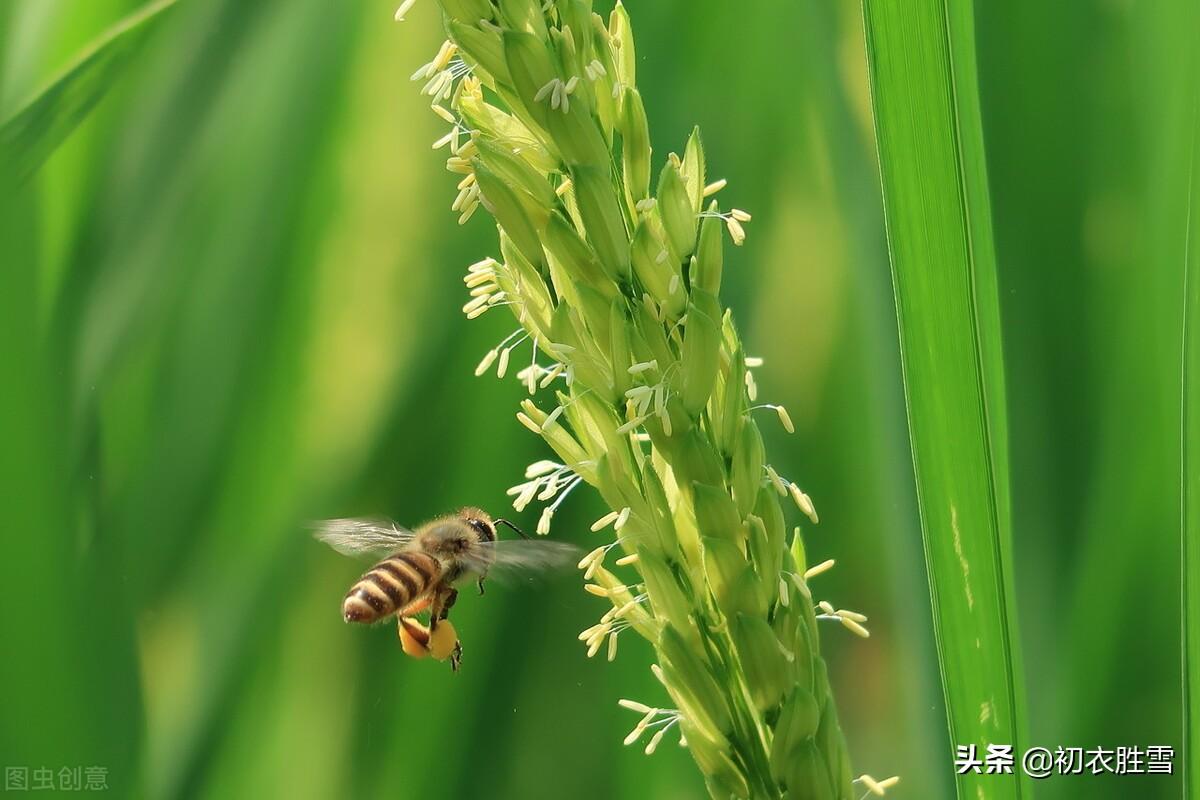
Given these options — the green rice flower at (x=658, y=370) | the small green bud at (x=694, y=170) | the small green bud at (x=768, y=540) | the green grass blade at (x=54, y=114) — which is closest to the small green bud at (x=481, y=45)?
the green rice flower at (x=658, y=370)

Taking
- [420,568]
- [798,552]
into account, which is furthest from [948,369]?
[420,568]

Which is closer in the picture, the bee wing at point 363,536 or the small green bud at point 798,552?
the small green bud at point 798,552

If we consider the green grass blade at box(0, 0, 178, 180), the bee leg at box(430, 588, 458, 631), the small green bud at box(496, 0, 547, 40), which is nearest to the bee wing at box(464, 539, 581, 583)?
the bee leg at box(430, 588, 458, 631)

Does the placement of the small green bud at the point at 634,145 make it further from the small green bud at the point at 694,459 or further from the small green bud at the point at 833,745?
the small green bud at the point at 833,745

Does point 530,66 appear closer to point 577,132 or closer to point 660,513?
point 577,132

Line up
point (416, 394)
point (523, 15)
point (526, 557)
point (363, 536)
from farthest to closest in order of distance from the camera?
point (416, 394) < point (363, 536) < point (526, 557) < point (523, 15)

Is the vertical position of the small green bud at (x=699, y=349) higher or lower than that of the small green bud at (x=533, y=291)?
lower

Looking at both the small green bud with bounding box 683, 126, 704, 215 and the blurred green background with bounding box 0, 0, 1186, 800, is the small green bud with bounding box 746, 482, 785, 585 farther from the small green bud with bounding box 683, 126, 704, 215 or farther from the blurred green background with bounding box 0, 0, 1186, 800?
the blurred green background with bounding box 0, 0, 1186, 800

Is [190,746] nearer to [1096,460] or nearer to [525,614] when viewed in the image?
[525,614]
